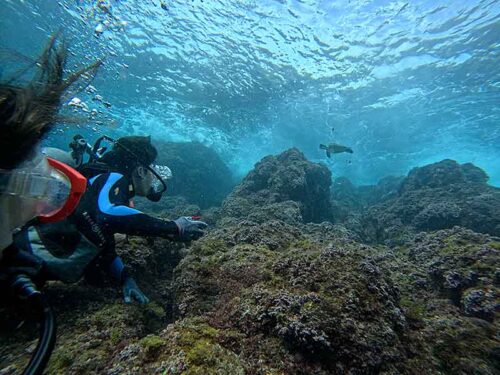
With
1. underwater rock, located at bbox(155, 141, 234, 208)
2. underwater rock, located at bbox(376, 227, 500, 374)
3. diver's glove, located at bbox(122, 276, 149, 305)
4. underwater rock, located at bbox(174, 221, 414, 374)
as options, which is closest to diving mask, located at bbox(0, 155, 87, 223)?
underwater rock, located at bbox(174, 221, 414, 374)

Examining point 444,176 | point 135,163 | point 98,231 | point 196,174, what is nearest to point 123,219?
point 98,231

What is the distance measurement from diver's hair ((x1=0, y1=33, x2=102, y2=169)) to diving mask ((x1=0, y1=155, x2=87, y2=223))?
8cm

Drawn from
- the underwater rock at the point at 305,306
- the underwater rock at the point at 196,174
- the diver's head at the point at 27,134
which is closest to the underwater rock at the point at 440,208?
the underwater rock at the point at 305,306

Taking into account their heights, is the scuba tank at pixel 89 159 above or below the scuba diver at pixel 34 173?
above

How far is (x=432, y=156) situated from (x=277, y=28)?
108 ft

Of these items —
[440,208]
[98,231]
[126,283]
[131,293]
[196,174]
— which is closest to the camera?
[98,231]

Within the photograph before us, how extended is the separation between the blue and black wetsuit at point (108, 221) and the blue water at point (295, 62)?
577 cm

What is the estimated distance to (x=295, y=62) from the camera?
55.8 feet

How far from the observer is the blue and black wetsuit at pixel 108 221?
11.0ft

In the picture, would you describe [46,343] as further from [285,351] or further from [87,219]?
[87,219]

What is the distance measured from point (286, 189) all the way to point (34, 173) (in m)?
10.4

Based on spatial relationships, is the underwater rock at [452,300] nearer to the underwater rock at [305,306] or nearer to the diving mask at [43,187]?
the underwater rock at [305,306]

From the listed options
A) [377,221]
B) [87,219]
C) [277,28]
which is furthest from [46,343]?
[277,28]

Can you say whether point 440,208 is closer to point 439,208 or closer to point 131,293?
point 439,208
